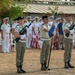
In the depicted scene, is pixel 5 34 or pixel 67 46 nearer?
pixel 67 46

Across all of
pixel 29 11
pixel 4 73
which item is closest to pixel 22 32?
pixel 4 73

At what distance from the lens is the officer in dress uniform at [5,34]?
14547 mm

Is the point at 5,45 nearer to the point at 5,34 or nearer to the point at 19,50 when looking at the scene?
the point at 5,34

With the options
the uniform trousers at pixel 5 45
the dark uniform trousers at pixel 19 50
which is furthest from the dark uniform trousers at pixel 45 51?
the uniform trousers at pixel 5 45

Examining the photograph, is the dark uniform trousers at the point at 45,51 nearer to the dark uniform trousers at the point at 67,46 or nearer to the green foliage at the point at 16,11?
the dark uniform trousers at the point at 67,46

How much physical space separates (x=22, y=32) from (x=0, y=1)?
7505 mm

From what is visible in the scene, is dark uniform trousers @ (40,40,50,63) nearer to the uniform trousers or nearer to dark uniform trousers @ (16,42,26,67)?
dark uniform trousers @ (16,42,26,67)

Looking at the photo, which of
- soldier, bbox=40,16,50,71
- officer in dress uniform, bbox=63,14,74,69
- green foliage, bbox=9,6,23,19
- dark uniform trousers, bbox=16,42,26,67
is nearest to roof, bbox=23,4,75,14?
green foliage, bbox=9,6,23,19

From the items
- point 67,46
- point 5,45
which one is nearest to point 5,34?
point 5,45

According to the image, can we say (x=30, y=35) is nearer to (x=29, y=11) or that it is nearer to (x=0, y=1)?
(x=0, y=1)

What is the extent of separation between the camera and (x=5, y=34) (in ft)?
48.3

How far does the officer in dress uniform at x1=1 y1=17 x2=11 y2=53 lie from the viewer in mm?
14547

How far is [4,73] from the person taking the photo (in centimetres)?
945

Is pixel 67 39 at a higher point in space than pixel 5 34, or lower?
higher
